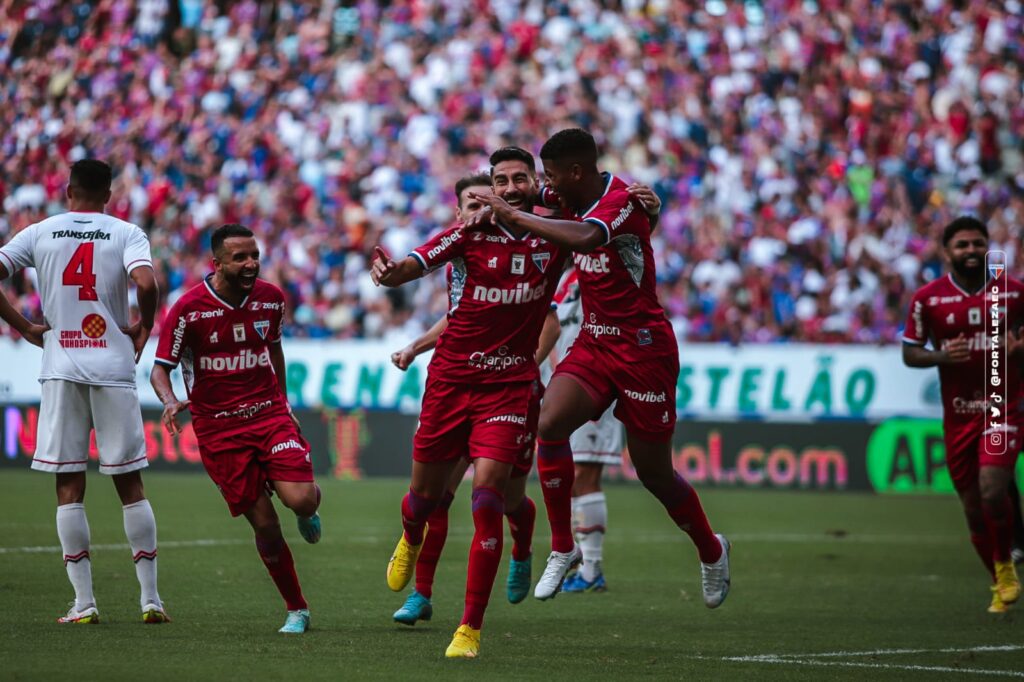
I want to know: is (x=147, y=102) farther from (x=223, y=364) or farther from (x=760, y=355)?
(x=223, y=364)

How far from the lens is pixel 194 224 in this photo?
2692 cm

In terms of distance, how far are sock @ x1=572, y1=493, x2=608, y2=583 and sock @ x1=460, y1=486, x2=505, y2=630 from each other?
357 centimetres

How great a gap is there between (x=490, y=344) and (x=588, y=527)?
11.9 ft

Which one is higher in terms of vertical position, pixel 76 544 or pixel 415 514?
pixel 415 514

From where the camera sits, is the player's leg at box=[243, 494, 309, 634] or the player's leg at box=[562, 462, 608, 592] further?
the player's leg at box=[562, 462, 608, 592]

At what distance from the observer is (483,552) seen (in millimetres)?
8023

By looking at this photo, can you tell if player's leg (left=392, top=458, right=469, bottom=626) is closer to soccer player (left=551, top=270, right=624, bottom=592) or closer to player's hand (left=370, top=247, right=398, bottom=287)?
player's hand (left=370, top=247, right=398, bottom=287)

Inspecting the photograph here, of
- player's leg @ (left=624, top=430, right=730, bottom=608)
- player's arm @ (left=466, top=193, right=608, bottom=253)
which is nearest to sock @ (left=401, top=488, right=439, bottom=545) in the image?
player's leg @ (left=624, top=430, right=730, bottom=608)

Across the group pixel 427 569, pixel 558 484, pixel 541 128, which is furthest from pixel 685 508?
pixel 541 128

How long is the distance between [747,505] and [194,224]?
11983mm

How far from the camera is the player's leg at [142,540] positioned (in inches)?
351

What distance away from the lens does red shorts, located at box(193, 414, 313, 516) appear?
8.80m

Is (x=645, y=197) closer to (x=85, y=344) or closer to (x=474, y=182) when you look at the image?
(x=474, y=182)

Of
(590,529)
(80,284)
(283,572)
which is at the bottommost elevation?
(590,529)
